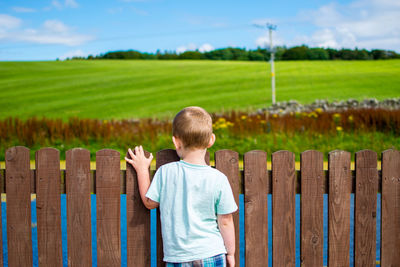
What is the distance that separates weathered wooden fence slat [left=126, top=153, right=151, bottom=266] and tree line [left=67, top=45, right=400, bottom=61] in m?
49.8

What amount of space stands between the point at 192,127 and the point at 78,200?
3.81ft

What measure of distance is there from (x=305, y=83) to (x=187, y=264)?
111 feet

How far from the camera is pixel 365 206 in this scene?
2887mm

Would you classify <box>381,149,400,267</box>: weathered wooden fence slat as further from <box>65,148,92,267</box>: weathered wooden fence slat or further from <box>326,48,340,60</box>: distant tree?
<box>326,48,340,60</box>: distant tree

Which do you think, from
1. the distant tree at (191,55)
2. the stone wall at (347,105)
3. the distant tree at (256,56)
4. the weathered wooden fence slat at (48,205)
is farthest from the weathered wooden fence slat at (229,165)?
the distant tree at (191,55)

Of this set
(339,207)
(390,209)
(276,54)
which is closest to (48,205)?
(339,207)

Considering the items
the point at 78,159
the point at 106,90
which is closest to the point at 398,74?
the point at 106,90

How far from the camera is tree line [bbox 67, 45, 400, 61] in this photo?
52897mm

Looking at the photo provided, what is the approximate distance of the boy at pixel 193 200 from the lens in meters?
2.12

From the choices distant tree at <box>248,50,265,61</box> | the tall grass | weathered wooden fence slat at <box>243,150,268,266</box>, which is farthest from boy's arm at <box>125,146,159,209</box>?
distant tree at <box>248,50,265,61</box>

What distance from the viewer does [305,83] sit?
113 feet

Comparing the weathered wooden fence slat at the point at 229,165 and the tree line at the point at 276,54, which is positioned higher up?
the tree line at the point at 276,54

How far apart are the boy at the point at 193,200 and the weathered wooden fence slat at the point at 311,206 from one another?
83cm

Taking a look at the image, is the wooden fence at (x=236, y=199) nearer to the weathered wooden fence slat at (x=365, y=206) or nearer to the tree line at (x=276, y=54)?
the weathered wooden fence slat at (x=365, y=206)
